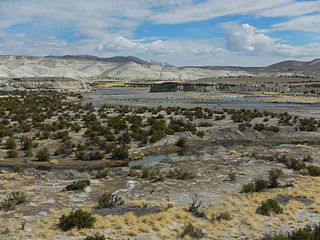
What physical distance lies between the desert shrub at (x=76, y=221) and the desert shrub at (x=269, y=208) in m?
5.47

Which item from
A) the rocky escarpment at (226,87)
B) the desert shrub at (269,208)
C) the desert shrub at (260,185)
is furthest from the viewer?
the rocky escarpment at (226,87)

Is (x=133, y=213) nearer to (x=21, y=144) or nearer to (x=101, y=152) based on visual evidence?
(x=101, y=152)

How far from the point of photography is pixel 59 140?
2389 cm

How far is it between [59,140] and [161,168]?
10565 mm

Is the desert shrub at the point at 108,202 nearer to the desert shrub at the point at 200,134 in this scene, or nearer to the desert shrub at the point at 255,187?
the desert shrub at the point at 255,187

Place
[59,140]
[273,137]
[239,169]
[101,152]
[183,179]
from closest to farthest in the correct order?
[183,179] < [239,169] < [101,152] < [59,140] < [273,137]

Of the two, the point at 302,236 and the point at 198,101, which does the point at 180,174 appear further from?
the point at 198,101

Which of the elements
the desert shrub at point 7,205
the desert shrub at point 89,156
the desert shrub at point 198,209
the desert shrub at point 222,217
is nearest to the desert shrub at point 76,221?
the desert shrub at point 7,205

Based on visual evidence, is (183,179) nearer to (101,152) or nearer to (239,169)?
(239,169)

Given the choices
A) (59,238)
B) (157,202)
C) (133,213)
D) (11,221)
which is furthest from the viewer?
(157,202)

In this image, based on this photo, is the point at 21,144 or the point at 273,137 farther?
the point at 273,137

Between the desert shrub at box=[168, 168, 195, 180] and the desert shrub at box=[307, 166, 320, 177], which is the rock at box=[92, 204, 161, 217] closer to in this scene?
the desert shrub at box=[168, 168, 195, 180]

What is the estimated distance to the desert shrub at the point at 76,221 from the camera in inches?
360

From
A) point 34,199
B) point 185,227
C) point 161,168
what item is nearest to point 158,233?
point 185,227
